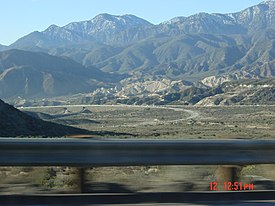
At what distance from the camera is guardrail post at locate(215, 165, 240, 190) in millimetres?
7691

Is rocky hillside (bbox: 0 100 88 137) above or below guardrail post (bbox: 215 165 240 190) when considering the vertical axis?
above

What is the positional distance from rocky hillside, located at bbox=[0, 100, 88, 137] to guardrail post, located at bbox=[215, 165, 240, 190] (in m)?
26.7

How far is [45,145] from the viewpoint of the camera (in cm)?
717

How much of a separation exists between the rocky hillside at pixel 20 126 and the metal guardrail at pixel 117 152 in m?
26.4

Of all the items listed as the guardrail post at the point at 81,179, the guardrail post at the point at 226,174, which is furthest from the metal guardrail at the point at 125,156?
the guardrail post at the point at 226,174

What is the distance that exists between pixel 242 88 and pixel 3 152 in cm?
12788

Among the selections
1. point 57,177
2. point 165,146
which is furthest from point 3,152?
point 165,146

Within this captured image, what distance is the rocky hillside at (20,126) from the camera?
35.2 meters
